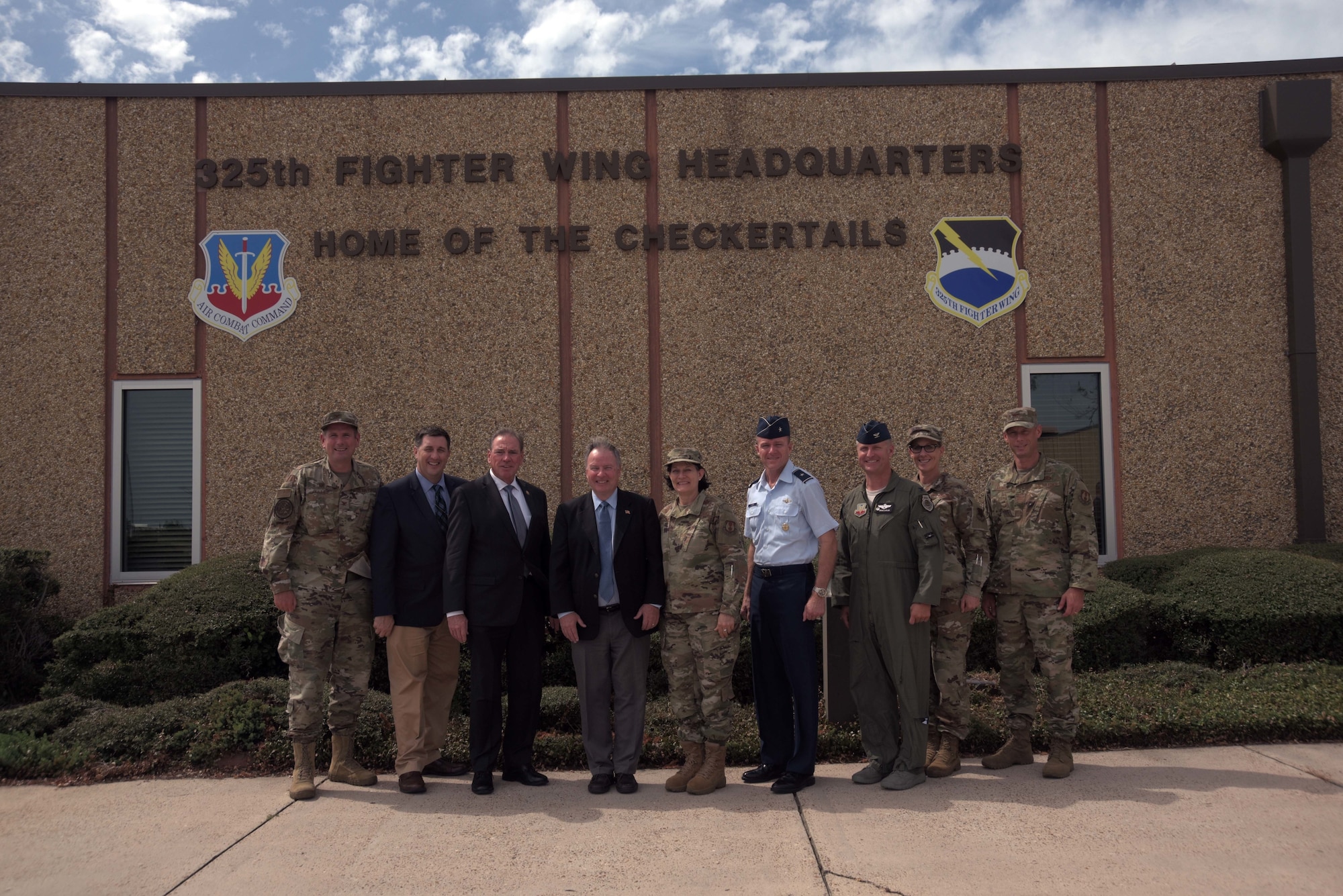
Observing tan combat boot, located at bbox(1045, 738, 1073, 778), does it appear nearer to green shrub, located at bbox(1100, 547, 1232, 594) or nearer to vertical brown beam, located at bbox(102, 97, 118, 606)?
green shrub, located at bbox(1100, 547, 1232, 594)

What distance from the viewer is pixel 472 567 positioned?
4.79 m

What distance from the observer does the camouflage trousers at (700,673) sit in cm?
462

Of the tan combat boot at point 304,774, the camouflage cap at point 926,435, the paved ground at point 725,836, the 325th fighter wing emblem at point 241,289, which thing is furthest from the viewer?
the 325th fighter wing emblem at point 241,289

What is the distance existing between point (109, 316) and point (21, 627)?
277 cm

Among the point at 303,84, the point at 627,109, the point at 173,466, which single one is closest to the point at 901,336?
the point at 627,109

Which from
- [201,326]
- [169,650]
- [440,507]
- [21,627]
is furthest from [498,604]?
[201,326]

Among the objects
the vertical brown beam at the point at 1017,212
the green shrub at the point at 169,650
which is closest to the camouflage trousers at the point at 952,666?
the vertical brown beam at the point at 1017,212

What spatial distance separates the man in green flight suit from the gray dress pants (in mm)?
1156

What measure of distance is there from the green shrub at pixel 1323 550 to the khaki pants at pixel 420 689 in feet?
21.9

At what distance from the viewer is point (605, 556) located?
4.75m

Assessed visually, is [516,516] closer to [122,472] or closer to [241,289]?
→ [241,289]

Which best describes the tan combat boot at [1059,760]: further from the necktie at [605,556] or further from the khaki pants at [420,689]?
the khaki pants at [420,689]

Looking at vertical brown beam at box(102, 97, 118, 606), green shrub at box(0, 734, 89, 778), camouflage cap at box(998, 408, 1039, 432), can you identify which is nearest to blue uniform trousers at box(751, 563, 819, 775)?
camouflage cap at box(998, 408, 1039, 432)

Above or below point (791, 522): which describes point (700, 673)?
below
